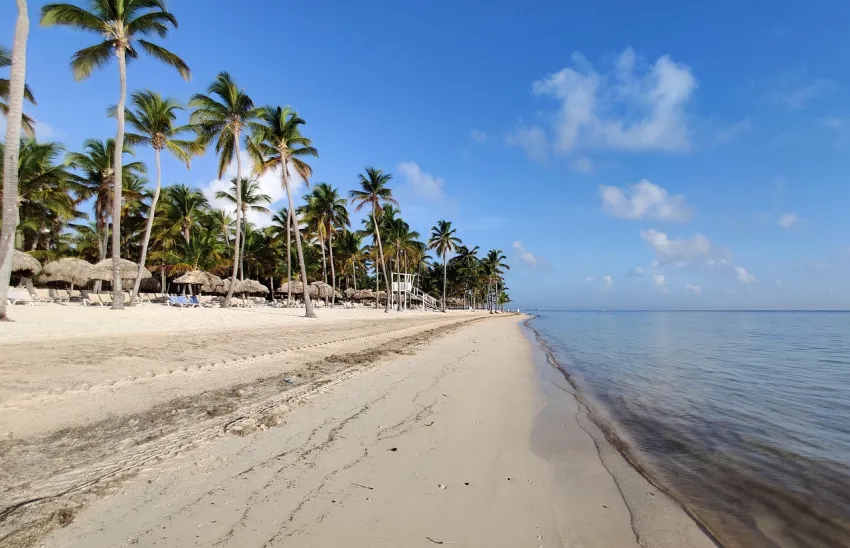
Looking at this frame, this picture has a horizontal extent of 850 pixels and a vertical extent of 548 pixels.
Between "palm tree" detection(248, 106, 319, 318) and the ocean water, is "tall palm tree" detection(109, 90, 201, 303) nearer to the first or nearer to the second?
"palm tree" detection(248, 106, 319, 318)

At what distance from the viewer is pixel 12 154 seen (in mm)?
11625

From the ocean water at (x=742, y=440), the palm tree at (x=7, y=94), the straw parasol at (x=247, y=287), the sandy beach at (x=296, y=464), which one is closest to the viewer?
the sandy beach at (x=296, y=464)

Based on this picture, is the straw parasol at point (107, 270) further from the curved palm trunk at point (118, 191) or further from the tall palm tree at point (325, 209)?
the tall palm tree at point (325, 209)

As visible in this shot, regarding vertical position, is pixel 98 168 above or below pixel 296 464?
above

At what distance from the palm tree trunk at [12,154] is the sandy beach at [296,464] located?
6031 mm

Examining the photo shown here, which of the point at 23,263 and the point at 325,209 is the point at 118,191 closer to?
the point at 23,263

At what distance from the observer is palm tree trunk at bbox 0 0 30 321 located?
11.3m

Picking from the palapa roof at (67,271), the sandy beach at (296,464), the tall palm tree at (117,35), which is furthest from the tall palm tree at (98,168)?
the sandy beach at (296,464)

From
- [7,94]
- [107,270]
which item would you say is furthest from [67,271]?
[7,94]

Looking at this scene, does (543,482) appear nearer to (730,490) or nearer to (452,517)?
(452,517)

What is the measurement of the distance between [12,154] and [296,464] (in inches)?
577

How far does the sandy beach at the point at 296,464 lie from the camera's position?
261 centimetres

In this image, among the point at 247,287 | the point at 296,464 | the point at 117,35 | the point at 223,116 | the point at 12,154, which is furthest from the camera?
the point at 247,287

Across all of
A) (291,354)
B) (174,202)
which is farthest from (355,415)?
(174,202)
